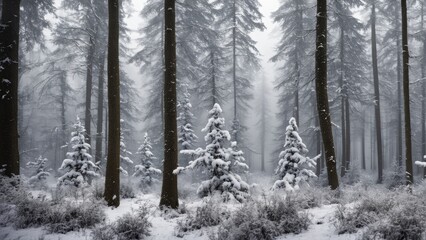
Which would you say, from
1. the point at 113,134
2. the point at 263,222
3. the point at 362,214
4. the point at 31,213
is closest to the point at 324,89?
the point at 362,214

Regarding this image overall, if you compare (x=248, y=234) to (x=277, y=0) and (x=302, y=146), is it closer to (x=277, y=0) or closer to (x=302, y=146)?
(x=302, y=146)

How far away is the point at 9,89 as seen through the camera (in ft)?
31.4

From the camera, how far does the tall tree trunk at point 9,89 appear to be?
9.37 m

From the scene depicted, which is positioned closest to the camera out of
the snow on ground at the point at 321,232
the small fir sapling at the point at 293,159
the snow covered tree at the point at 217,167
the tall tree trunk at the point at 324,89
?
the snow on ground at the point at 321,232

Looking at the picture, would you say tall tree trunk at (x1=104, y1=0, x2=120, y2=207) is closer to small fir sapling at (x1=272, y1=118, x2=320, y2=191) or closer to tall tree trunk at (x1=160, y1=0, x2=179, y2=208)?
tall tree trunk at (x1=160, y1=0, x2=179, y2=208)

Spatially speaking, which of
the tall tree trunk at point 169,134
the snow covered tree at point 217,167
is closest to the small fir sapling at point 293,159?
the snow covered tree at point 217,167

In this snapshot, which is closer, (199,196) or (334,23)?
(199,196)

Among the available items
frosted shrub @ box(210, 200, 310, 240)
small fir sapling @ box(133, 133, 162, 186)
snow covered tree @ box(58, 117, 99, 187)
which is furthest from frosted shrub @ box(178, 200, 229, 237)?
small fir sapling @ box(133, 133, 162, 186)

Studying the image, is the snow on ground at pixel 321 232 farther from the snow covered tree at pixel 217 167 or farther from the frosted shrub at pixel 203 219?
the snow covered tree at pixel 217 167

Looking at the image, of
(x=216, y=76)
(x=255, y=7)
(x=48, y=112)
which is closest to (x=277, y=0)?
(x=255, y=7)

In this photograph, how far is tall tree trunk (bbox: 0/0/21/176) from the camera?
9367mm

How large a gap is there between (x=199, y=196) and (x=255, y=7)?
1539 cm

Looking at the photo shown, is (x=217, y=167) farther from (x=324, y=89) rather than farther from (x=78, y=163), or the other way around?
(x=78, y=163)

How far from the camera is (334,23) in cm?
1883
